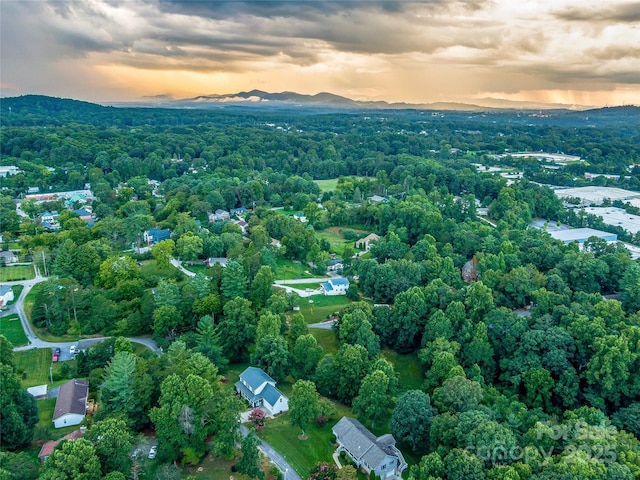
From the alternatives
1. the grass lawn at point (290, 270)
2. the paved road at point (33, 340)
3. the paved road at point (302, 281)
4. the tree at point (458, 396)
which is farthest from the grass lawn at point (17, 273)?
the tree at point (458, 396)

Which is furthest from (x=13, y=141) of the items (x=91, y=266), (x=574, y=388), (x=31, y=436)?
(x=574, y=388)

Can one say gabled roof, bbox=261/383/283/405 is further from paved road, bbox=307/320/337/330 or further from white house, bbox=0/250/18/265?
white house, bbox=0/250/18/265

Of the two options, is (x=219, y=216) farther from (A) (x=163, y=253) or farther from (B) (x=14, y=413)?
(B) (x=14, y=413)

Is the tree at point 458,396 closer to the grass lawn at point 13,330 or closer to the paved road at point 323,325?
the paved road at point 323,325

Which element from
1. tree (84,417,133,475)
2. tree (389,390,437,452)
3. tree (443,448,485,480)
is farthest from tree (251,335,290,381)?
tree (443,448,485,480)

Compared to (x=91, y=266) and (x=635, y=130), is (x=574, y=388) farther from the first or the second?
(x=635, y=130)

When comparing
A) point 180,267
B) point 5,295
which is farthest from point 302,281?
point 5,295
